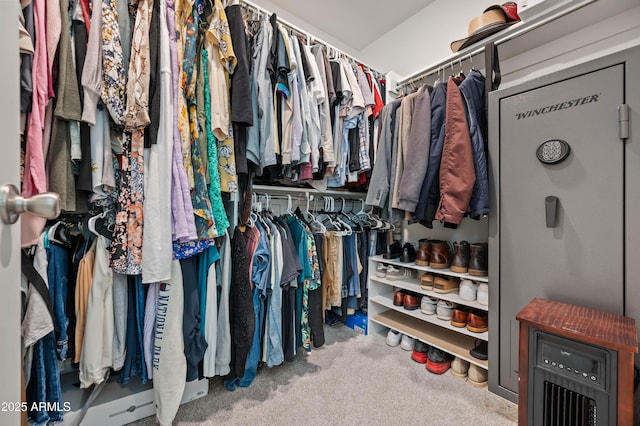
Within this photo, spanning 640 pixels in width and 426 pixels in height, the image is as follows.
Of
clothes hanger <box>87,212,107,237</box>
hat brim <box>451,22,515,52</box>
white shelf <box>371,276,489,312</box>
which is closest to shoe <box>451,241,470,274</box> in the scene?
white shelf <box>371,276,489,312</box>

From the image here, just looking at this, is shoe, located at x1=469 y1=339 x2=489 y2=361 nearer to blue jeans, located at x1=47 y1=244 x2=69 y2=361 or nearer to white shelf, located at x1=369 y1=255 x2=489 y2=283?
white shelf, located at x1=369 y1=255 x2=489 y2=283

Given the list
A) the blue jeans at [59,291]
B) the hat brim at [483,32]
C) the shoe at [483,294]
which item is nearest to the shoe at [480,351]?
the shoe at [483,294]

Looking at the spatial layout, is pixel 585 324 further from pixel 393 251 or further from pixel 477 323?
pixel 393 251

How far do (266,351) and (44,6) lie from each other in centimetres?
161

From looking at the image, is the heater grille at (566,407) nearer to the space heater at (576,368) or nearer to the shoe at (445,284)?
the space heater at (576,368)

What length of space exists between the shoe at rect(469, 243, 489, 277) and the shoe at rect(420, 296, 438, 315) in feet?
1.01

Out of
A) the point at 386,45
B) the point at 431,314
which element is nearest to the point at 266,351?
the point at 431,314

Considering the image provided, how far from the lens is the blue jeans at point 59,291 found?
945mm

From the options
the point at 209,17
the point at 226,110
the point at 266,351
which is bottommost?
the point at 266,351

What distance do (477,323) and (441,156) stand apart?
0.88 m

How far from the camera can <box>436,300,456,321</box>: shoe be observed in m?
1.48

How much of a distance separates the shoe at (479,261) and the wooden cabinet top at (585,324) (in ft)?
1.23

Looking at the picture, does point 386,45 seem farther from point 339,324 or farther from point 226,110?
point 339,324

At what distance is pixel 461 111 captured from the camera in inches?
49.9
